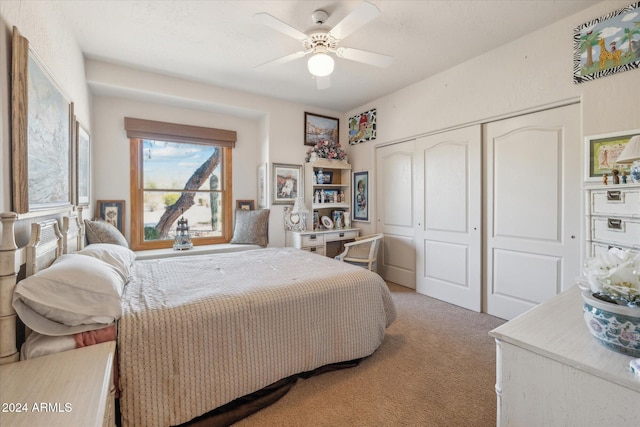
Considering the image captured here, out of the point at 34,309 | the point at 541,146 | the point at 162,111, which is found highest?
the point at 162,111

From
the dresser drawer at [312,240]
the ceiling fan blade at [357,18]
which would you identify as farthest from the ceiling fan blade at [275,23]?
the dresser drawer at [312,240]

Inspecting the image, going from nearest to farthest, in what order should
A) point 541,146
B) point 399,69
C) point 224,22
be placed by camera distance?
point 224,22
point 541,146
point 399,69

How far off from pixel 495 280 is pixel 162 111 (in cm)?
441

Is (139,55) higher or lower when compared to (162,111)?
higher

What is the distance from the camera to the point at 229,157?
402 centimetres

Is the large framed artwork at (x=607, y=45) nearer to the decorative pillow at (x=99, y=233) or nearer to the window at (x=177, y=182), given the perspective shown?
the window at (x=177, y=182)

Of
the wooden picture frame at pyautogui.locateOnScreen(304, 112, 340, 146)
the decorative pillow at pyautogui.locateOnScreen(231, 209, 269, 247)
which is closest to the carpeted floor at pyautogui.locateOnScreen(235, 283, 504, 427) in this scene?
the decorative pillow at pyautogui.locateOnScreen(231, 209, 269, 247)

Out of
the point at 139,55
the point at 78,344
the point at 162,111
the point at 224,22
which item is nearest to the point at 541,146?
the point at 224,22

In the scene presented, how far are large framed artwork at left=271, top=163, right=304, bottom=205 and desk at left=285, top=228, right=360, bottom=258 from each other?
51 cm

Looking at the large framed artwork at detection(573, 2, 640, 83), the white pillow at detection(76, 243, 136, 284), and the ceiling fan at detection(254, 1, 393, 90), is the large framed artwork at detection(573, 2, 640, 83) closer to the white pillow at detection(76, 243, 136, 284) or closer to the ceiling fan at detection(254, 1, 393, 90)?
the ceiling fan at detection(254, 1, 393, 90)

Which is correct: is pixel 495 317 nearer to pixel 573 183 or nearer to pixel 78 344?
pixel 573 183

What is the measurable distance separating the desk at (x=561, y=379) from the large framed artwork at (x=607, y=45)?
2.17m

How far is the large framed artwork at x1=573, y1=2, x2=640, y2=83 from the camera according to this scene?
1.94 m

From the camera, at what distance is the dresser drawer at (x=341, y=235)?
4057 millimetres
